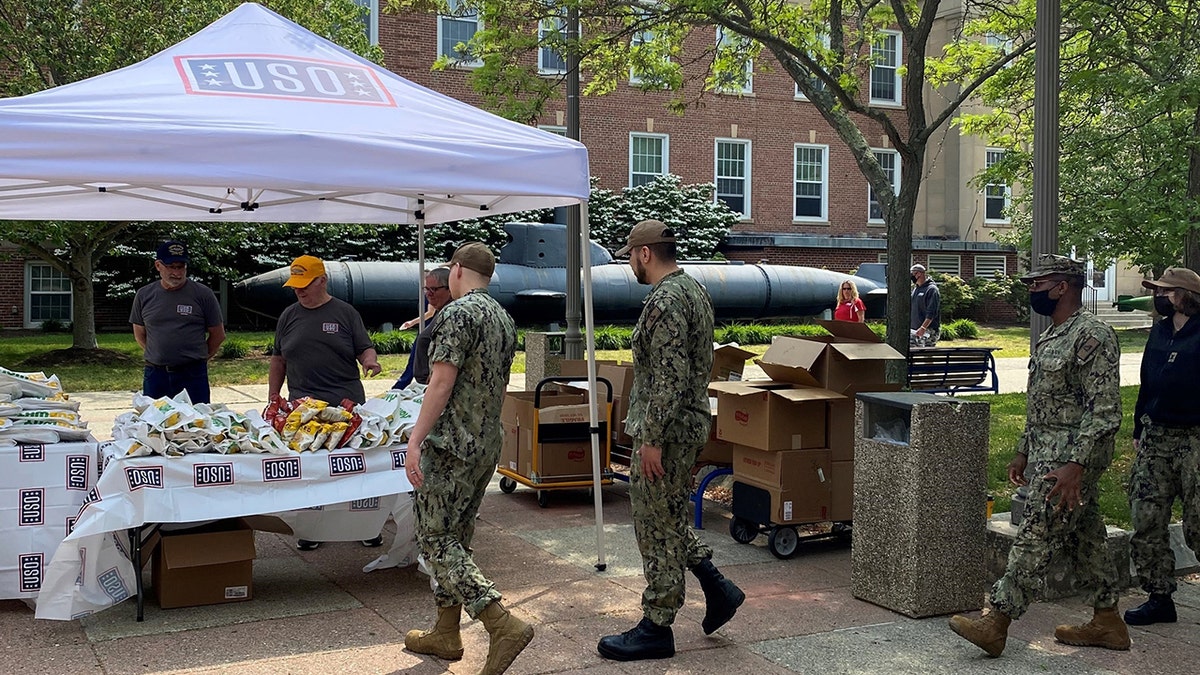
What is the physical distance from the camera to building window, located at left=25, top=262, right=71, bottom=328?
25.4 m

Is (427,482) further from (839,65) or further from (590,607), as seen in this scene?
(839,65)

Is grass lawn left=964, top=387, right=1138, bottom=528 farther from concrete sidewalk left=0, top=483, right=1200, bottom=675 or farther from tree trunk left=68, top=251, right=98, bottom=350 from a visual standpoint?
tree trunk left=68, top=251, right=98, bottom=350

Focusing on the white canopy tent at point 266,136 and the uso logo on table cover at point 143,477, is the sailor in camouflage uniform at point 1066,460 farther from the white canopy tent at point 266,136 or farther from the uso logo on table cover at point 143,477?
the uso logo on table cover at point 143,477

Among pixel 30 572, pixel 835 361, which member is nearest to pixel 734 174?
pixel 835 361

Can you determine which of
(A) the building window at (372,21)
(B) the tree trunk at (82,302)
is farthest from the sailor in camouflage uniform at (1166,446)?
(A) the building window at (372,21)

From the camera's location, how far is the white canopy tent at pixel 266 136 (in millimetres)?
5898

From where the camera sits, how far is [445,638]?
539 cm

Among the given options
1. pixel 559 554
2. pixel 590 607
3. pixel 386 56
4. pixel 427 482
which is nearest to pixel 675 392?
pixel 427 482

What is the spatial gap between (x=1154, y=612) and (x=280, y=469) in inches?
195

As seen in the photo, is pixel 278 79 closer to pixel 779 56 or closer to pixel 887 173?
pixel 779 56

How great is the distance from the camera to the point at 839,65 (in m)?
11.7

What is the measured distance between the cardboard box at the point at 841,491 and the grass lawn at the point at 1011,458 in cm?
111

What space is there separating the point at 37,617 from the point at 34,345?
679 inches

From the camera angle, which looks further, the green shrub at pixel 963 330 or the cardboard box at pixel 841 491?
the green shrub at pixel 963 330
